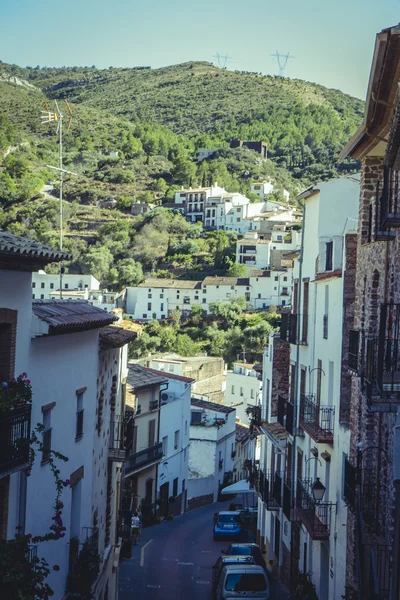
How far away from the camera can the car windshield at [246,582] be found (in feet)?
67.3

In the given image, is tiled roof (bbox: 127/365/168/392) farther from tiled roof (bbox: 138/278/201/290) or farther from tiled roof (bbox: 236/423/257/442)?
tiled roof (bbox: 138/278/201/290)

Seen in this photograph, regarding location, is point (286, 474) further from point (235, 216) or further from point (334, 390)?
point (235, 216)

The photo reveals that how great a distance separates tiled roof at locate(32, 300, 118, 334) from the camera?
13031 millimetres

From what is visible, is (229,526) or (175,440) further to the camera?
(175,440)

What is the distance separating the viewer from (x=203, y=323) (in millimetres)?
120312

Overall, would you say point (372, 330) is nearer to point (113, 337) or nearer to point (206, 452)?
point (113, 337)

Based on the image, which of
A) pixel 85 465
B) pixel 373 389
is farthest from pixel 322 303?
pixel 373 389

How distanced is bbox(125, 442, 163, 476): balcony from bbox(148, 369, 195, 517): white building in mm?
2230

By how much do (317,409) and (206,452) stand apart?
28727 mm

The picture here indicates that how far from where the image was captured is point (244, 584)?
810 inches

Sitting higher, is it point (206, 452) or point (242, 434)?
point (206, 452)

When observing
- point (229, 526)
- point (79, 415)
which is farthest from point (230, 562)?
point (229, 526)

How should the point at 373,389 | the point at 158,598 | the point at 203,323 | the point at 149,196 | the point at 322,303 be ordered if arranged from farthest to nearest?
the point at 149,196 → the point at 203,323 → the point at 158,598 → the point at 322,303 → the point at 373,389

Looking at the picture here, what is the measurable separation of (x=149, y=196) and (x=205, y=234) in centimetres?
2860
